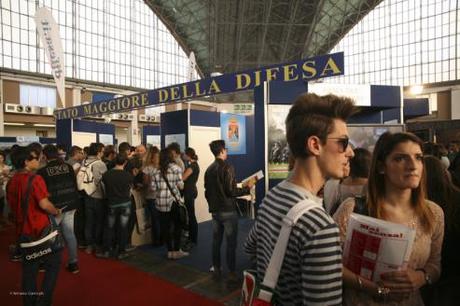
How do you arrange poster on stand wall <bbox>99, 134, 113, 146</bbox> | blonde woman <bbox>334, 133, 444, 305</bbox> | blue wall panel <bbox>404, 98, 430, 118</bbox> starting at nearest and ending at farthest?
blonde woman <bbox>334, 133, 444, 305</bbox> < blue wall panel <bbox>404, 98, 430, 118</bbox> < poster on stand wall <bbox>99, 134, 113, 146</bbox>

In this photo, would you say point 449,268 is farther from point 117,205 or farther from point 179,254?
point 117,205

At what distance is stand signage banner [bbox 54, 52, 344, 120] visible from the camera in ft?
12.4

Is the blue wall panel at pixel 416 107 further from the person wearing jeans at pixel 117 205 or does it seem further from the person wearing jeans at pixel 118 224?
the person wearing jeans at pixel 118 224

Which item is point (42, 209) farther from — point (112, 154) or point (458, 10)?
point (458, 10)

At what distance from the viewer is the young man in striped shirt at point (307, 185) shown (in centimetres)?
83

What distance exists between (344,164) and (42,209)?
2456mm

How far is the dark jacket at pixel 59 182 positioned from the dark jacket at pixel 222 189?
147 cm

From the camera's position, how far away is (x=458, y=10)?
1916 cm

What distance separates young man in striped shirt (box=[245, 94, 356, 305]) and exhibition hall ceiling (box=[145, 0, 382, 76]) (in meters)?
18.8

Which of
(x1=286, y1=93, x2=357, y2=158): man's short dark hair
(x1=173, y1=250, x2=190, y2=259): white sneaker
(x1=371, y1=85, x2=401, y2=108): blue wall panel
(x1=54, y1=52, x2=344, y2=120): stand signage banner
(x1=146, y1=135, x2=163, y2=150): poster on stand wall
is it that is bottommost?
(x1=173, y1=250, x2=190, y2=259): white sneaker

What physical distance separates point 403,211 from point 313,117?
30.1 inches

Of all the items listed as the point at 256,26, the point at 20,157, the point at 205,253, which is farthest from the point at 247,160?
the point at 256,26

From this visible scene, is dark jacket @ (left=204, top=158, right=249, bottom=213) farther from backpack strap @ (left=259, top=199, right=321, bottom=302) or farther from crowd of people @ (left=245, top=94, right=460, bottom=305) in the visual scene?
backpack strap @ (left=259, top=199, right=321, bottom=302)

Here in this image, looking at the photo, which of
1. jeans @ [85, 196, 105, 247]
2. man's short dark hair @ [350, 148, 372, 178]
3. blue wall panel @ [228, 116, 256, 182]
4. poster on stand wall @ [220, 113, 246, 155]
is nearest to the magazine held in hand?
man's short dark hair @ [350, 148, 372, 178]
